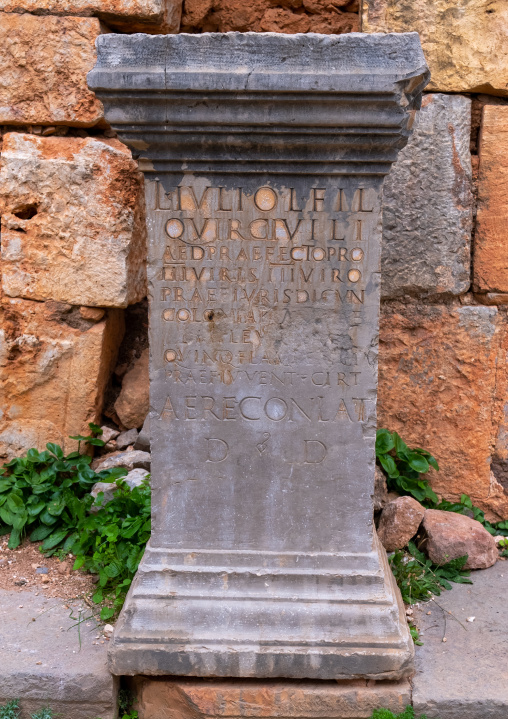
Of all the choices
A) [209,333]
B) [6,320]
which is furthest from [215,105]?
[6,320]

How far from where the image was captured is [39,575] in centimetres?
285

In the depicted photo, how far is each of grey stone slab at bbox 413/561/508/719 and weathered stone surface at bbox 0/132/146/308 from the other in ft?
6.35

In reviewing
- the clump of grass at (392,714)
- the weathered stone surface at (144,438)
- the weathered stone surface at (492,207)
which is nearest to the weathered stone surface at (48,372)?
the weathered stone surface at (144,438)

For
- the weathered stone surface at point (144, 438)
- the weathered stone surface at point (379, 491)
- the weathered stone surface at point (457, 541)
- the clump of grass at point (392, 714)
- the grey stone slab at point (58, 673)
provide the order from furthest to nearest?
the weathered stone surface at point (144, 438) → the weathered stone surface at point (379, 491) → the weathered stone surface at point (457, 541) → the grey stone slab at point (58, 673) → the clump of grass at point (392, 714)

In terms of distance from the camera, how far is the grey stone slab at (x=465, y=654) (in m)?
2.09

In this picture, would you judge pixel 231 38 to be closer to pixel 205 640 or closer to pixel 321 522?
pixel 321 522

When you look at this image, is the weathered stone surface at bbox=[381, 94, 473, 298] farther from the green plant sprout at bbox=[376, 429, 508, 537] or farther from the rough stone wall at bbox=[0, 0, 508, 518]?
the green plant sprout at bbox=[376, 429, 508, 537]

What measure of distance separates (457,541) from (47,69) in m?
2.74

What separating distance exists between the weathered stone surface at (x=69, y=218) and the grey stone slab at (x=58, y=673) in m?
1.47

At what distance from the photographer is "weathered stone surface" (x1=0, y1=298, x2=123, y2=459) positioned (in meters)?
3.23

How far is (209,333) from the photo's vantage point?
2.17 m

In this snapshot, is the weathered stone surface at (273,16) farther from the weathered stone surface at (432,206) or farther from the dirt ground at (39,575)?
the dirt ground at (39,575)

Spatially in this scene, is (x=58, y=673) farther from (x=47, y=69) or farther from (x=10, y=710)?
(x=47, y=69)

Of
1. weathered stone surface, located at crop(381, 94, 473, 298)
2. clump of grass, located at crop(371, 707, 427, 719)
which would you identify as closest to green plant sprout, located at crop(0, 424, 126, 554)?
clump of grass, located at crop(371, 707, 427, 719)
